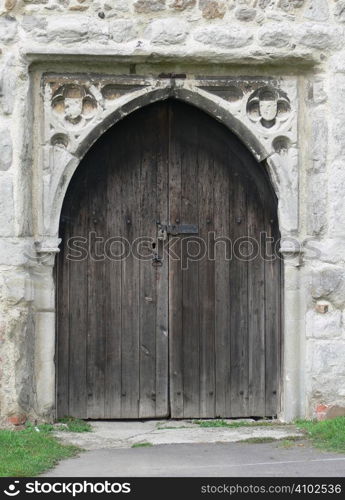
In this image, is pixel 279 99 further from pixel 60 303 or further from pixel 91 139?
pixel 60 303

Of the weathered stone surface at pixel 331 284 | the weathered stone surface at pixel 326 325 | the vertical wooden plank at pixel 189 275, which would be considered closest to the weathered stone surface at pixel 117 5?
the vertical wooden plank at pixel 189 275

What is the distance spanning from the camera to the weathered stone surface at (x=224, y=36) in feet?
25.8

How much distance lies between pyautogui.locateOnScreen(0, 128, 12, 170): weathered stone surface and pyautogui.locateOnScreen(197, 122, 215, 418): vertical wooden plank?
1460mm

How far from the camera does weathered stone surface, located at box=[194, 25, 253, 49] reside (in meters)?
7.87

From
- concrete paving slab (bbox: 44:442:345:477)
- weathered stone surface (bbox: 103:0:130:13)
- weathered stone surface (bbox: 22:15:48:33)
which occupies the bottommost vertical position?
concrete paving slab (bbox: 44:442:345:477)

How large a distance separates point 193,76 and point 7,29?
138 centimetres

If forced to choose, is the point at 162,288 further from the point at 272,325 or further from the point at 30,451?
the point at 30,451

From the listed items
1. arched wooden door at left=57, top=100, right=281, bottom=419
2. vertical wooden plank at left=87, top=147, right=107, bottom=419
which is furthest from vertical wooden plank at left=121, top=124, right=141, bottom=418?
vertical wooden plank at left=87, top=147, right=107, bottom=419

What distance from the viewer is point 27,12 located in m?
7.80

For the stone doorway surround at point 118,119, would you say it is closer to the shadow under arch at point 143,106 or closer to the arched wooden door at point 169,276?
the shadow under arch at point 143,106

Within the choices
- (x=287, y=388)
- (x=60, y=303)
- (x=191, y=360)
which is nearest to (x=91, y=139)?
(x=60, y=303)

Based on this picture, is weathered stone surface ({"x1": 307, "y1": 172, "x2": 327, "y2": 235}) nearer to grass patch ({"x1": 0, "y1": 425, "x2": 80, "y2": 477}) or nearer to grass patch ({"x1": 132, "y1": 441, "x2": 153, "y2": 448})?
grass patch ({"x1": 132, "y1": 441, "x2": 153, "y2": 448})

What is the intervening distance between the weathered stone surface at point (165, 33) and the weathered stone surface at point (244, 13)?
16.2 inches

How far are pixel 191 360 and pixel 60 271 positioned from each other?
3.89 ft
